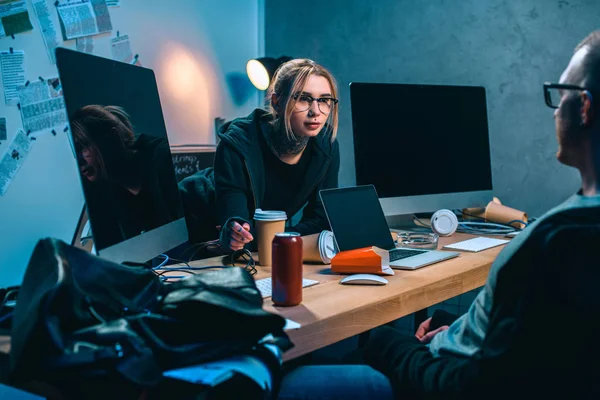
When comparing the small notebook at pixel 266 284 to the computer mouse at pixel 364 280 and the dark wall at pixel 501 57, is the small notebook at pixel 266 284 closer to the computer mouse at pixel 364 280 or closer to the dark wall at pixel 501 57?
the computer mouse at pixel 364 280

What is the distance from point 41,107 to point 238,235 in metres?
1.62

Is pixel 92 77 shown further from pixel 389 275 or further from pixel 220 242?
pixel 389 275

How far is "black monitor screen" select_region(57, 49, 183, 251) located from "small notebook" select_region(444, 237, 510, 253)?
0.92 metres

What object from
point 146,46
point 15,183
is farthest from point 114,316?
point 146,46

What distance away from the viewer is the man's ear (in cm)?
93

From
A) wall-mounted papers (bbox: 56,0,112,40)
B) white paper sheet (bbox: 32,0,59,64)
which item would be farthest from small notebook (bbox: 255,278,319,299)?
wall-mounted papers (bbox: 56,0,112,40)

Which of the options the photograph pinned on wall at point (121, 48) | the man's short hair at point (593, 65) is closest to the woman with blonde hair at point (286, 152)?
the man's short hair at point (593, 65)

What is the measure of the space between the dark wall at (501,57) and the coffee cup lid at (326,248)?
0.87 meters

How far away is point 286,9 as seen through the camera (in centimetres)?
333

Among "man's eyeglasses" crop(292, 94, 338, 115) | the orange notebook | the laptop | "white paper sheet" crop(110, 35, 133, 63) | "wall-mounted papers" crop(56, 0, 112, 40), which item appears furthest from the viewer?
"white paper sheet" crop(110, 35, 133, 63)

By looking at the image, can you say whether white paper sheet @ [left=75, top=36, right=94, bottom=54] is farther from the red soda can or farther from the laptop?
the red soda can

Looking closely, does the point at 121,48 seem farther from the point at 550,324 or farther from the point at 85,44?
the point at 550,324

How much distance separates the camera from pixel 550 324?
2.57 feet

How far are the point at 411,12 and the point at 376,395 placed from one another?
7.17ft
